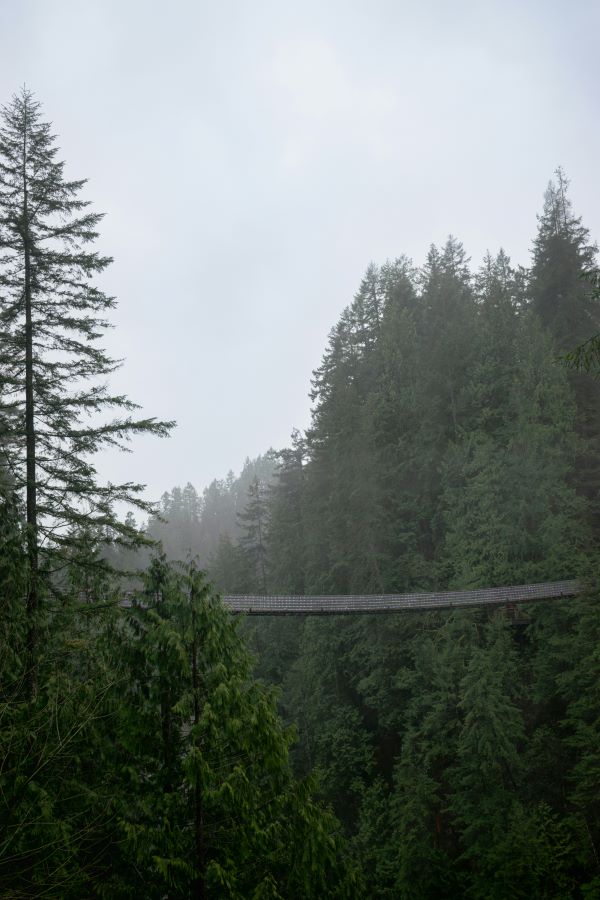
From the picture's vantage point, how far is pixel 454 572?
23344 millimetres

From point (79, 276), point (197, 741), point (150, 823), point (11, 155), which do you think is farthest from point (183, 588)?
point (11, 155)

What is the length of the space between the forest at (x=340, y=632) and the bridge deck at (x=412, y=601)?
0.78 metres

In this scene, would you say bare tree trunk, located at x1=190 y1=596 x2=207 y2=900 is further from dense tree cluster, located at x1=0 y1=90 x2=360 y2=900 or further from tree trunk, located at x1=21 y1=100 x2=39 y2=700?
tree trunk, located at x1=21 y1=100 x2=39 y2=700

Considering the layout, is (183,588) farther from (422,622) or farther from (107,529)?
(422,622)

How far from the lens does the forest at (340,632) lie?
6719mm

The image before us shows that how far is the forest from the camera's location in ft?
22.0

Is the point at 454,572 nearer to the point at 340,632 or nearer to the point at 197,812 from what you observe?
the point at 340,632

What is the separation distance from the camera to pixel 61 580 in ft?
31.8

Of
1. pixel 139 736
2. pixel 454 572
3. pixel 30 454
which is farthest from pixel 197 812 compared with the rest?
pixel 454 572

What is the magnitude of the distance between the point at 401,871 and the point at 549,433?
16083 millimetres

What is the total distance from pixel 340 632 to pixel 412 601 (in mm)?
6709

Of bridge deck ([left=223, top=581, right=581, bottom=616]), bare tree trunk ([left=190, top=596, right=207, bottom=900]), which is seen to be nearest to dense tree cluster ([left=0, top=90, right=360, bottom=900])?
bare tree trunk ([left=190, top=596, right=207, bottom=900])

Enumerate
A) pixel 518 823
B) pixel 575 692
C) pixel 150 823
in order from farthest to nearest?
pixel 575 692
pixel 518 823
pixel 150 823

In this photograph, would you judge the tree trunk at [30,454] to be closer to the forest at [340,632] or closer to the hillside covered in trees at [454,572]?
the forest at [340,632]
